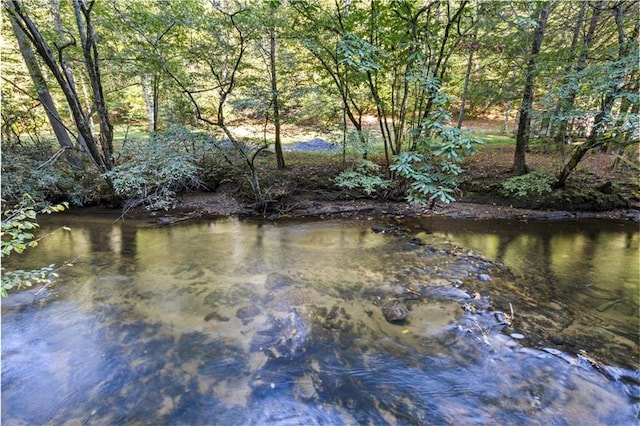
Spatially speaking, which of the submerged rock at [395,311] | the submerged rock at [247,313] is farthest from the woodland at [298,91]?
the submerged rock at [247,313]

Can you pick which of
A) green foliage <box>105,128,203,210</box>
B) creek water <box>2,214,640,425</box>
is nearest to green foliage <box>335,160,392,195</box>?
creek water <box>2,214,640,425</box>

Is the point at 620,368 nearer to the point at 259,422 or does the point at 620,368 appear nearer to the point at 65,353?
the point at 259,422

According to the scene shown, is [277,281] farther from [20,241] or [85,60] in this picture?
[85,60]

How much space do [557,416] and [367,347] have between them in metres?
1.74

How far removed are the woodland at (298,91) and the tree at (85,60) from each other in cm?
4

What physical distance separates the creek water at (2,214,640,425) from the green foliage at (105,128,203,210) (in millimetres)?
1654

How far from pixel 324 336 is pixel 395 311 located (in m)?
1.00

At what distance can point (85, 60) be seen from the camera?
759cm

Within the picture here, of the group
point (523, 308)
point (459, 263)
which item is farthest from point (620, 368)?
point (459, 263)

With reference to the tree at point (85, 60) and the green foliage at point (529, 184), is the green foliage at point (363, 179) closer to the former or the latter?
the green foliage at point (529, 184)

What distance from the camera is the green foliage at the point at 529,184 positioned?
26.8 ft

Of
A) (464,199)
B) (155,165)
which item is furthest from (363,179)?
(155,165)

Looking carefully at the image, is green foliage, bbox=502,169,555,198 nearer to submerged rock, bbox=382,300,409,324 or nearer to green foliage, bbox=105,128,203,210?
submerged rock, bbox=382,300,409,324

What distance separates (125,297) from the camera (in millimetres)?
4500
